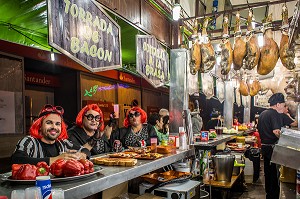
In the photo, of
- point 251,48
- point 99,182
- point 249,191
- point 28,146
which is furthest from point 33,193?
point 249,191

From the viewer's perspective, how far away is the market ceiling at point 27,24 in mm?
4480

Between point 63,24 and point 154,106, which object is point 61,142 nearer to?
point 63,24

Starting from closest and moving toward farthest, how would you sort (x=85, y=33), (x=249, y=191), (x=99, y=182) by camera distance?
(x=99, y=182)
(x=85, y=33)
(x=249, y=191)

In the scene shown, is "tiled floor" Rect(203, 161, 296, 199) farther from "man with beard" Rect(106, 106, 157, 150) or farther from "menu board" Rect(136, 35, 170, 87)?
"menu board" Rect(136, 35, 170, 87)

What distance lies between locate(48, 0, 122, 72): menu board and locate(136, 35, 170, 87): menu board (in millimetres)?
655

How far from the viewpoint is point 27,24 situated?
5340mm

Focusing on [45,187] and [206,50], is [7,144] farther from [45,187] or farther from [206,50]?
[45,187]

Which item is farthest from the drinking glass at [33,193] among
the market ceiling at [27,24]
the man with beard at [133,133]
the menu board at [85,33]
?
the man with beard at [133,133]

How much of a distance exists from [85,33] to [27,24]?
3279 mm

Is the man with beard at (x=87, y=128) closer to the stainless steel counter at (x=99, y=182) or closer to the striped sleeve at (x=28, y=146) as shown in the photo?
the striped sleeve at (x=28, y=146)

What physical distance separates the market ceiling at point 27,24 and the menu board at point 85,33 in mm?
1156

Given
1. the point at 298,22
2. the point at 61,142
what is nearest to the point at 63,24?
the point at 61,142

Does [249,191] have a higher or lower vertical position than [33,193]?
lower

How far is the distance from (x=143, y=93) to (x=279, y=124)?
542 centimetres
